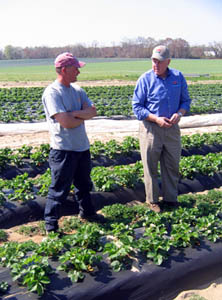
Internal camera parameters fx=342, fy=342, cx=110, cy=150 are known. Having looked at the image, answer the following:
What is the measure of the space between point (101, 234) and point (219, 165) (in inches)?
134

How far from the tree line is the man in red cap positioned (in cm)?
6406

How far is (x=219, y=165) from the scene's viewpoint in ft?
21.6

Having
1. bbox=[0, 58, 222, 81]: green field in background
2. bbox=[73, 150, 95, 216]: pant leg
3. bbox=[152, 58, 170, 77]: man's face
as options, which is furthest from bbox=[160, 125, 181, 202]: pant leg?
bbox=[0, 58, 222, 81]: green field in background

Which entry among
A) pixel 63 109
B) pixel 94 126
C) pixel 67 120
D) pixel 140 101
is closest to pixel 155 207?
pixel 140 101

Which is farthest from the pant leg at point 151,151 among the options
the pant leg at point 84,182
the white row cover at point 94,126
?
the white row cover at point 94,126

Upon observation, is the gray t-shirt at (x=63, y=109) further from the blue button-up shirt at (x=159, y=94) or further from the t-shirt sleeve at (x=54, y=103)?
the blue button-up shirt at (x=159, y=94)

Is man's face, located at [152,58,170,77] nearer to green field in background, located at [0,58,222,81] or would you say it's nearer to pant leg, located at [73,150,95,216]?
pant leg, located at [73,150,95,216]

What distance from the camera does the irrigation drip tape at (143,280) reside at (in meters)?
3.13

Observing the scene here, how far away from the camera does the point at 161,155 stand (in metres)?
5.00

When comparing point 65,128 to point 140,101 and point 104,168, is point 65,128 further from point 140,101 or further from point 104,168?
point 104,168

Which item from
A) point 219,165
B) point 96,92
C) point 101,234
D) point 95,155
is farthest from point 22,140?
point 96,92

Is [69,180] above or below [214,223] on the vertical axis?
above

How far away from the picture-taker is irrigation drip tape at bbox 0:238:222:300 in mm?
3129

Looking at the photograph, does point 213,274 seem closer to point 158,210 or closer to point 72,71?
point 158,210
